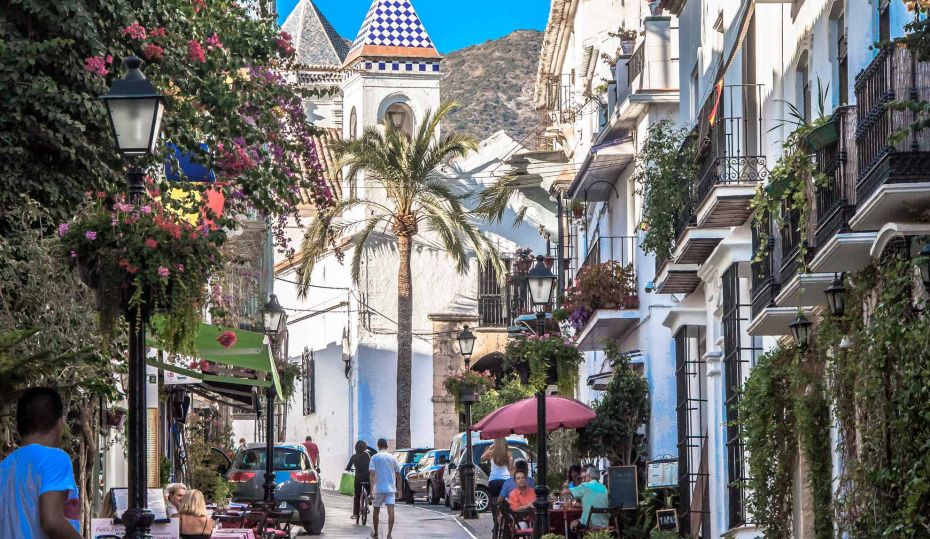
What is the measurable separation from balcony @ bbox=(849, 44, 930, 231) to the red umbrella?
14604 mm

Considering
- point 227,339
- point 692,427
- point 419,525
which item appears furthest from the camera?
point 419,525

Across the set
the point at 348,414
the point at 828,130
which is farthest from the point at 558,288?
the point at 828,130

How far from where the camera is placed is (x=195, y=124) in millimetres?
18406

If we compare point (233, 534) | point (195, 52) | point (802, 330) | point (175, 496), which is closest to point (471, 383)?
point (175, 496)

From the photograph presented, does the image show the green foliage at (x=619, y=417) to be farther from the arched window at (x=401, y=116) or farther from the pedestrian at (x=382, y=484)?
the arched window at (x=401, y=116)

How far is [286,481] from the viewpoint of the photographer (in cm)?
3052

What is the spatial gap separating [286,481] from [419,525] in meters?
3.33

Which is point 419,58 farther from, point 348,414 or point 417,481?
point 417,481

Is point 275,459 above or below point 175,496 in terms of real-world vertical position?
above

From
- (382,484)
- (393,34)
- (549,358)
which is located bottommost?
(382,484)

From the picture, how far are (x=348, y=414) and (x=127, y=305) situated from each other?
1813 inches

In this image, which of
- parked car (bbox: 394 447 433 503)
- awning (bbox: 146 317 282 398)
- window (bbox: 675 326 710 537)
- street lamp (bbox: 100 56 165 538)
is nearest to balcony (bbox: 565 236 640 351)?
window (bbox: 675 326 710 537)

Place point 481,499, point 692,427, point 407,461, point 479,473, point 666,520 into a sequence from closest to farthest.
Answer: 1. point 666,520
2. point 692,427
3. point 479,473
4. point 481,499
5. point 407,461

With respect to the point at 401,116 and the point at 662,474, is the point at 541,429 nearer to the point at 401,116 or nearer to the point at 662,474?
the point at 662,474
